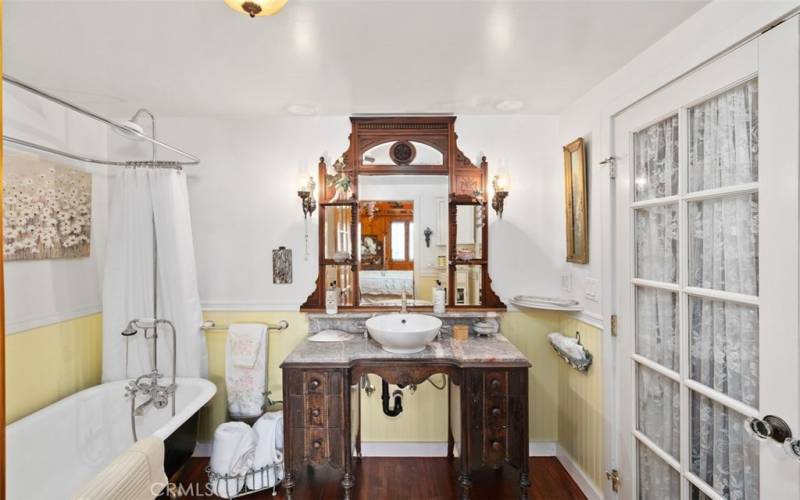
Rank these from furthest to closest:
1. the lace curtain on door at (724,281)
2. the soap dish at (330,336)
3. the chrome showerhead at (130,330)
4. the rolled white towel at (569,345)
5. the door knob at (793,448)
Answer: the soap dish at (330,336) → the chrome showerhead at (130,330) → the rolled white towel at (569,345) → the lace curtain on door at (724,281) → the door knob at (793,448)

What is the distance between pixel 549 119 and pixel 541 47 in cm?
97

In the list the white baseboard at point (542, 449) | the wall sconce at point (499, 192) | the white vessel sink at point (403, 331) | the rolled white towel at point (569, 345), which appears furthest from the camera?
the white baseboard at point (542, 449)

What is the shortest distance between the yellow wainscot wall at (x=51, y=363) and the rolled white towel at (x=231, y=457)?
3.04 ft

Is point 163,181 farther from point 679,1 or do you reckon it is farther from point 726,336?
point 726,336

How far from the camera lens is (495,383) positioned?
1.98 m

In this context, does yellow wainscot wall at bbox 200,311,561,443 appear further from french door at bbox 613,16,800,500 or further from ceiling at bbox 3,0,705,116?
ceiling at bbox 3,0,705,116

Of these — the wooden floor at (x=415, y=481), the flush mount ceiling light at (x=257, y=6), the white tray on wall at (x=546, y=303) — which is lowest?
the wooden floor at (x=415, y=481)

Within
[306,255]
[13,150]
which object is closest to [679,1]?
[306,255]

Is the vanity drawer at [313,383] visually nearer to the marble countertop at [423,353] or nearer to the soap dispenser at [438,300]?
the marble countertop at [423,353]

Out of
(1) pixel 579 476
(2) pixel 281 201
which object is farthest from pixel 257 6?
(1) pixel 579 476

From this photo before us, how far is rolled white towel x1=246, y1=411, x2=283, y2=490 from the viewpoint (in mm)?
2193

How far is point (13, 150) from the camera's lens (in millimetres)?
1909

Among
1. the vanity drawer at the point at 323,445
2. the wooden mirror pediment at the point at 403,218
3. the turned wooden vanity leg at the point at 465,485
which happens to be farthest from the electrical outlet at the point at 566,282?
the vanity drawer at the point at 323,445

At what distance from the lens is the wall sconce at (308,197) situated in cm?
249
